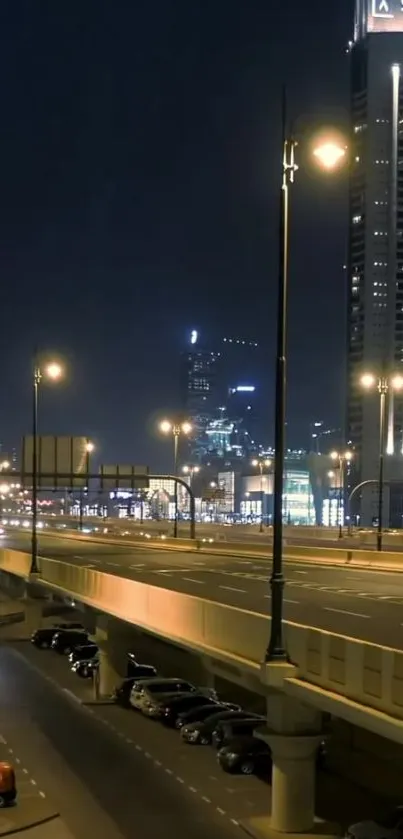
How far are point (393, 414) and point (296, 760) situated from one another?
162 metres

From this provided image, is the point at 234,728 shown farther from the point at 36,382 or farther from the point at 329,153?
the point at 329,153

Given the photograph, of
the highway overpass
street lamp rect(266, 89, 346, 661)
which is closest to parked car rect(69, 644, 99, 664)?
the highway overpass

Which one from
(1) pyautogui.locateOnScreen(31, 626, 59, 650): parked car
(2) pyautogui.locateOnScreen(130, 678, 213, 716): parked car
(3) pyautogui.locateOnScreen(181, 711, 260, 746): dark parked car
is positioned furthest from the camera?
(1) pyautogui.locateOnScreen(31, 626, 59, 650): parked car

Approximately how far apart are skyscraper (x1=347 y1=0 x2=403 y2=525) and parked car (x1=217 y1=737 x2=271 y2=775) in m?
147

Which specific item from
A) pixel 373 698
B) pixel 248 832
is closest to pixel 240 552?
pixel 248 832

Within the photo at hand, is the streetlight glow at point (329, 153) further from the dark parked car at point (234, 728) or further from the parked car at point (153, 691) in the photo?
the parked car at point (153, 691)

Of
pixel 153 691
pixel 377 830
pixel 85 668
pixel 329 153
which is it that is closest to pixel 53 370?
pixel 153 691

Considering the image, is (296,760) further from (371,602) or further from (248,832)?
(371,602)

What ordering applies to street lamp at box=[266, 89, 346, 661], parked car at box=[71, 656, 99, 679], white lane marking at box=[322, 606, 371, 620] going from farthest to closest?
1. parked car at box=[71, 656, 99, 679]
2. white lane marking at box=[322, 606, 371, 620]
3. street lamp at box=[266, 89, 346, 661]

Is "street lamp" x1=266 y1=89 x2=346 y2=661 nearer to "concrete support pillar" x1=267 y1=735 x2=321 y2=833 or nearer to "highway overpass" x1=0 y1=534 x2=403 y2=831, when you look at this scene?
"highway overpass" x1=0 y1=534 x2=403 y2=831

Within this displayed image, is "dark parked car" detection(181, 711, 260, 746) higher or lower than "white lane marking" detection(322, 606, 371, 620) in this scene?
lower

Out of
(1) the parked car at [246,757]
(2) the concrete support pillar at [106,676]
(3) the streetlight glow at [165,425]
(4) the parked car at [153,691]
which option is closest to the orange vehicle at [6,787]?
(1) the parked car at [246,757]

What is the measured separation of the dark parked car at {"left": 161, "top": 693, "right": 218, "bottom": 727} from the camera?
135 ft

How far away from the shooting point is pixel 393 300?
186 meters
